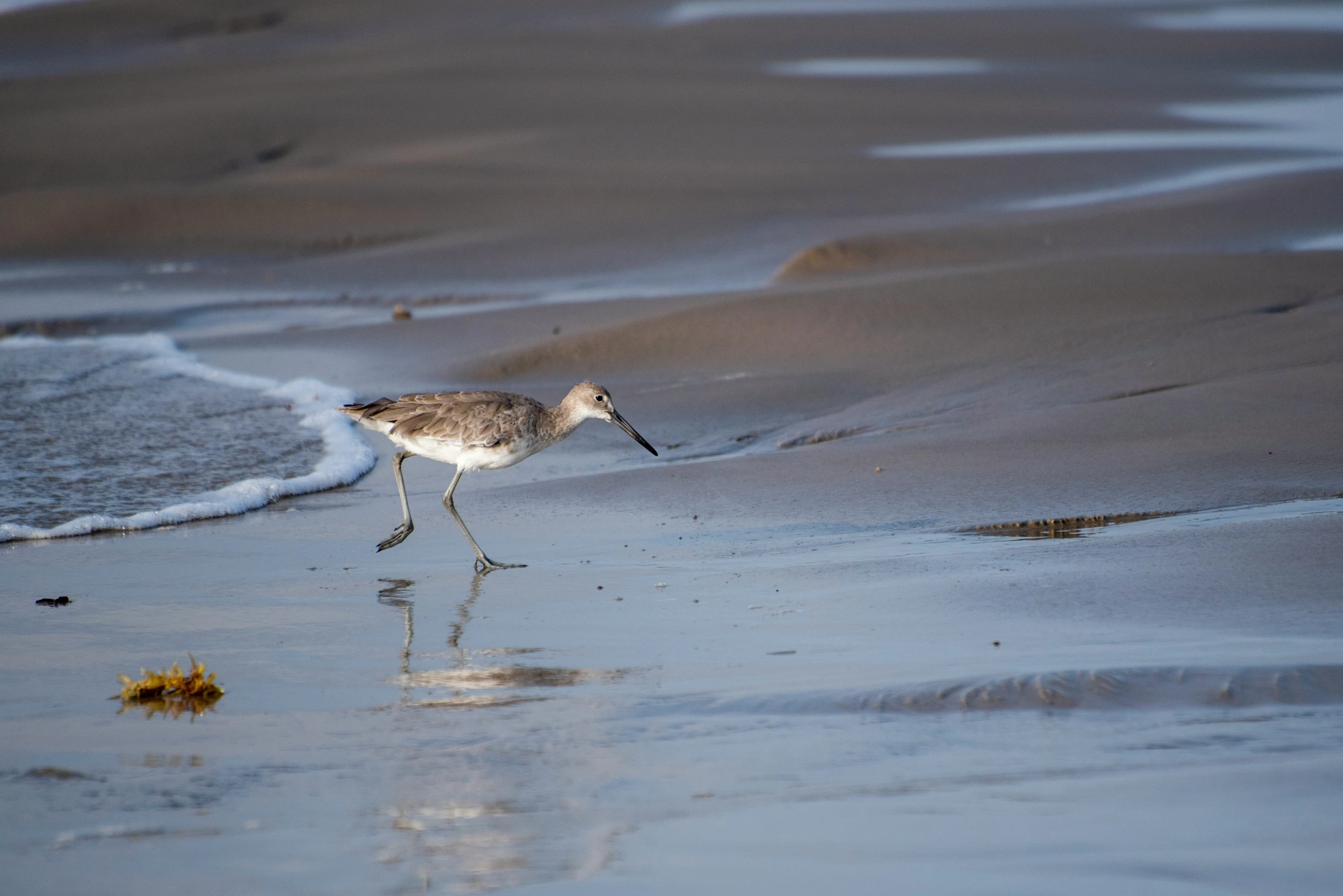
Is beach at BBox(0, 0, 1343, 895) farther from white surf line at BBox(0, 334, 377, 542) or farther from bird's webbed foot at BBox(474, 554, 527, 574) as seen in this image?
bird's webbed foot at BBox(474, 554, 527, 574)

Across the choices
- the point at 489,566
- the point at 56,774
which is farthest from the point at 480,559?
the point at 56,774

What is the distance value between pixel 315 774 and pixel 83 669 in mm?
1465

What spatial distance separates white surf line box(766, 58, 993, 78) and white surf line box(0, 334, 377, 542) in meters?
14.5

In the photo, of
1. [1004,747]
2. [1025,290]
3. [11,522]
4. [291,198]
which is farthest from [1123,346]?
[291,198]

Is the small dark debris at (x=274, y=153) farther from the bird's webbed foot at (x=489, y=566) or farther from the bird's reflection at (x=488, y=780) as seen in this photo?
the bird's reflection at (x=488, y=780)

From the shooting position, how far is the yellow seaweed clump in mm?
4742

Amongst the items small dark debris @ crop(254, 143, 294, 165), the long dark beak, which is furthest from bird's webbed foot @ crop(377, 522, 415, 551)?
small dark debris @ crop(254, 143, 294, 165)

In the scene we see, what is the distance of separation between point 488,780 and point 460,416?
3.63 meters

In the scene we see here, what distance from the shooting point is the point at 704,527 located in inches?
273

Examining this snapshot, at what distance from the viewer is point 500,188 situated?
60.5 feet

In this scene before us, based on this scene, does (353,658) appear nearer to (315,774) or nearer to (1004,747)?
(315,774)

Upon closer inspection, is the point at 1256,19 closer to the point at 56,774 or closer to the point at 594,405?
the point at 594,405

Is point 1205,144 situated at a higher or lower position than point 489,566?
higher

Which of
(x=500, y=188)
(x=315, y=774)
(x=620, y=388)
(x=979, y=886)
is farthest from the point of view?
(x=500, y=188)
